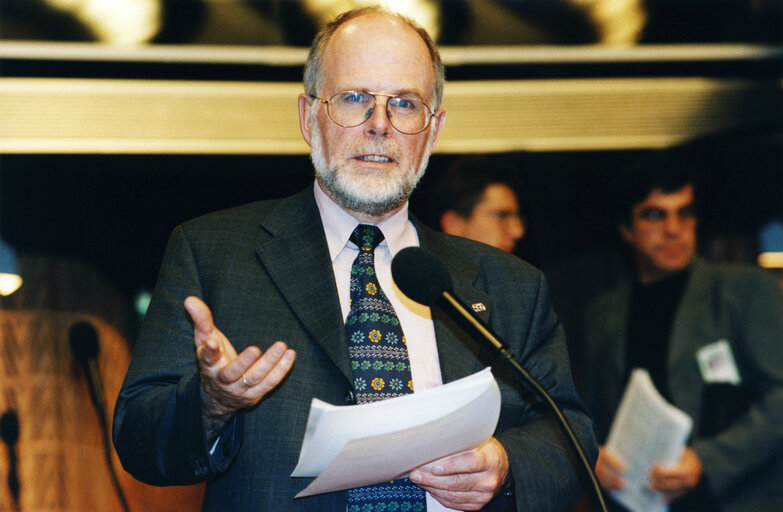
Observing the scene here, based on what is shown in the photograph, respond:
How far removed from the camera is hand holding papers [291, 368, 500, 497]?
1.11 meters

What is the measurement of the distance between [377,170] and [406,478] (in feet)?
1.86

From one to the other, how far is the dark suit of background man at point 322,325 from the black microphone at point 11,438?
6.74 feet

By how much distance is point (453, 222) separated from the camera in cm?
326

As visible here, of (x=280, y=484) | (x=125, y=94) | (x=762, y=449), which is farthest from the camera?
(x=125, y=94)

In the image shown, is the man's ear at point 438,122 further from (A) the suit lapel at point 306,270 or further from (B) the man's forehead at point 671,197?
(B) the man's forehead at point 671,197

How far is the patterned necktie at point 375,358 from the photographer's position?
137cm

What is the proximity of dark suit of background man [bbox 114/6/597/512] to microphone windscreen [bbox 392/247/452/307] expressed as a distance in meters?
0.18

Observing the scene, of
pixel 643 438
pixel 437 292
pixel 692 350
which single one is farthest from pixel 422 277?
pixel 692 350

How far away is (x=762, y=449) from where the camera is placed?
306cm

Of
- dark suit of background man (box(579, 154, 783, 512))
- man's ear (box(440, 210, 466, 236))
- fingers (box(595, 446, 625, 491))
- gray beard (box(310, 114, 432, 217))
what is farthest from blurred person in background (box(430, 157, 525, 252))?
gray beard (box(310, 114, 432, 217))

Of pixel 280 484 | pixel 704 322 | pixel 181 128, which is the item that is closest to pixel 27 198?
pixel 181 128

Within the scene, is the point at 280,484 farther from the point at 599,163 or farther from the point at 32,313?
the point at 599,163

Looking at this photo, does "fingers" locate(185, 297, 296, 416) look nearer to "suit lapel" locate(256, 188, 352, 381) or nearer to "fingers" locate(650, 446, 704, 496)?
"suit lapel" locate(256, 188, 352, 381)

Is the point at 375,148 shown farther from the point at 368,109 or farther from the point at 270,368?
the point at 270,368
